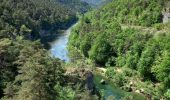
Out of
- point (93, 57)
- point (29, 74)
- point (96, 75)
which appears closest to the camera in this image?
point (29, 74)

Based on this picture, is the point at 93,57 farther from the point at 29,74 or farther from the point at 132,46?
the point at 29,74

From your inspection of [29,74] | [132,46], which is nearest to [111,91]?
[132,46]

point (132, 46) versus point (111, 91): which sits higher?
point (132, 46)

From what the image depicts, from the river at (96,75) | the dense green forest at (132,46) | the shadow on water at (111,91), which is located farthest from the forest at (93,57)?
the river at (96,75)

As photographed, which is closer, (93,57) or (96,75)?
(96,75)

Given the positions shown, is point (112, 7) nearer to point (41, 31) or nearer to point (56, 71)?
point (41, 31)

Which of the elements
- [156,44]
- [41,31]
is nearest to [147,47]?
[156,44]

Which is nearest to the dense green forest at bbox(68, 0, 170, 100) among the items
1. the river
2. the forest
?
the forest

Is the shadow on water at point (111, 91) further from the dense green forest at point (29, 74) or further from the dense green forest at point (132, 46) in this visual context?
the dense green forest at point (29, 74)

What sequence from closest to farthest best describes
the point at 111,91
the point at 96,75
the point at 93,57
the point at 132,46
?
the point at 111,91, the point at 96,75, the point at 132,46, the point at 93,57
